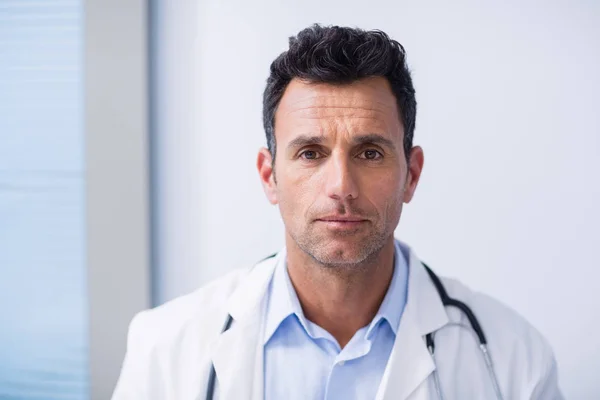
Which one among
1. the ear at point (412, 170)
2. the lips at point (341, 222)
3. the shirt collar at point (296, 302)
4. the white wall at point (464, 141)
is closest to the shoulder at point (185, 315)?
the shirt collar at point (296, 302)

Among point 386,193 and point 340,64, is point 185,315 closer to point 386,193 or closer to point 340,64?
point 386,193

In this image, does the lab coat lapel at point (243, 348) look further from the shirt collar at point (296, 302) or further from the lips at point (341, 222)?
the lips at point (341, 222)

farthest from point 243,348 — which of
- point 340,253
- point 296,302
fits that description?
point 340,253

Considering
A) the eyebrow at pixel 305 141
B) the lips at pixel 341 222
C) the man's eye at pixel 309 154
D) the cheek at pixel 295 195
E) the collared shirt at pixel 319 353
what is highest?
the eyebrow at pixel 305 141

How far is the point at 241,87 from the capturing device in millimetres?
1350

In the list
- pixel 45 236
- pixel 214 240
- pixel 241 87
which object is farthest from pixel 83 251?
pixel 241 87

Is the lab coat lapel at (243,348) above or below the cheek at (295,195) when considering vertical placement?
below

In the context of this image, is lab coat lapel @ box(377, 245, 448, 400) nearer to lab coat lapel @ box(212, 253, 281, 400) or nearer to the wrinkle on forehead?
lab coat lapel @ box(212, 253, 281, 400)

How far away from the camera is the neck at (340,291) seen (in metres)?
1.07

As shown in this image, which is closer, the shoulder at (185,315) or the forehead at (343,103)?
the forehead at (343,103)

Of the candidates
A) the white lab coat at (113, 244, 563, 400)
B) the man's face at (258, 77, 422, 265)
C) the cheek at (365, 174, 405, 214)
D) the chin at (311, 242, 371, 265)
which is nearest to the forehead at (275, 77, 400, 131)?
the man's face at (258, 77, 422, 265)

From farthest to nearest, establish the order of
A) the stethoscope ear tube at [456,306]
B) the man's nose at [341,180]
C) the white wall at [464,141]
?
1. the white wall at [464,141]
2. the stethoscope ear tube at [456,306]
3. the man's nose at [341,180]

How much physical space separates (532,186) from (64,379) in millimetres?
1406

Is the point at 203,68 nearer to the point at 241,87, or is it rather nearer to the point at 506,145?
the point at 241,87
